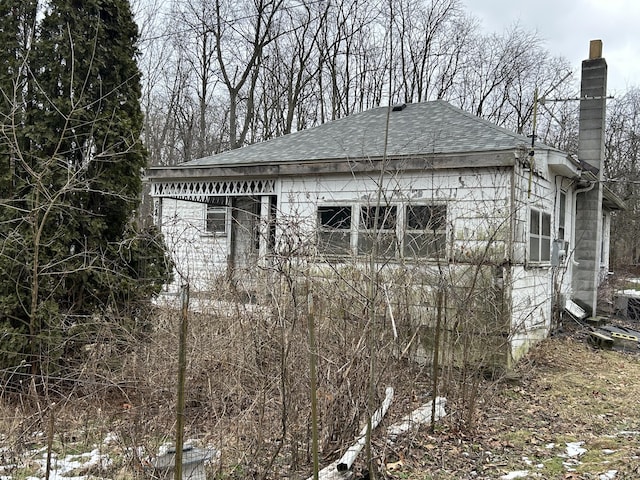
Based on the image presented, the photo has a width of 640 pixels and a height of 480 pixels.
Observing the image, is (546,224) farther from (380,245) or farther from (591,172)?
(380,245)

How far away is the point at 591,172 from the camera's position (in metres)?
11.7

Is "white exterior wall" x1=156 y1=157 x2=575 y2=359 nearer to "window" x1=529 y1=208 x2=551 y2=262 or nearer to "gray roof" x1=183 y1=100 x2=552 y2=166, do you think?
"window" x1=529 y1=208 x2=551 y2=262

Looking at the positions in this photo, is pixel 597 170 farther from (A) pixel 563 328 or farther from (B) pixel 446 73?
(B) pixel 446 73

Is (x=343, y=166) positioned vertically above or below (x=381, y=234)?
above

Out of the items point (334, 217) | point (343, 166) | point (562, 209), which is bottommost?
point (334, 217)

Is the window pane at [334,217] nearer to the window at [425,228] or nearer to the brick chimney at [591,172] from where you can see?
the window at [425,228]

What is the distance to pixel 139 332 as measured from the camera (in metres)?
5.65

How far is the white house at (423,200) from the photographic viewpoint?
7.07 meters

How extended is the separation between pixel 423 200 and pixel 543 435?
3928 mm

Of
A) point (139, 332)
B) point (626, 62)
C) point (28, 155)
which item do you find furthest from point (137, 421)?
point (626, 62)

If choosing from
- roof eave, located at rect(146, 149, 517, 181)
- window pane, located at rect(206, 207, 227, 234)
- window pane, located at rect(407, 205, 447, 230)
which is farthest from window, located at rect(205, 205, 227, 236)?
window pane, located at rect(407, 205, 447, 230)

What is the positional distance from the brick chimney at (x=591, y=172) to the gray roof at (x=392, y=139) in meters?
3.51

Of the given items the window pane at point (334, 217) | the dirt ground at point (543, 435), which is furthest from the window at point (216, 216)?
the dirt ground at point (543, 435)

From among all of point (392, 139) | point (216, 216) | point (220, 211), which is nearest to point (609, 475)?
point (392, 139)
